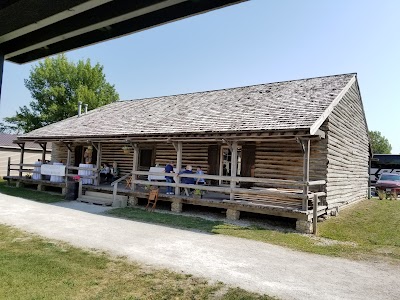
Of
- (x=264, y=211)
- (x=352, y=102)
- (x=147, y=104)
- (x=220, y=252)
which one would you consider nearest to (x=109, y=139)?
(x=147, y=104)

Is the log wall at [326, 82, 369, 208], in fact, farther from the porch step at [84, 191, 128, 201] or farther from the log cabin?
the porch step at [84, 191, 128, 201]

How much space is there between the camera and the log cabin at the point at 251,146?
35.4 feet

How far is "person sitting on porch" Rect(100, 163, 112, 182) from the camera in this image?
56.2ft

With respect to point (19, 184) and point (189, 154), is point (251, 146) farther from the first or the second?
point (19, 184)

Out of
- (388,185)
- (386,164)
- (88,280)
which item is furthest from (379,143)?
(88,280)

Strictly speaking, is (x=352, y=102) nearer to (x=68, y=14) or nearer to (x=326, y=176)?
(x=326, y=176)

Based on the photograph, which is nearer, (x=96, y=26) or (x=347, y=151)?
(x=96, y=26)

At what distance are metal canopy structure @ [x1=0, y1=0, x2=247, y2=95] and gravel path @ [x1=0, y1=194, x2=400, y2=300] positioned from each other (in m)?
4.65

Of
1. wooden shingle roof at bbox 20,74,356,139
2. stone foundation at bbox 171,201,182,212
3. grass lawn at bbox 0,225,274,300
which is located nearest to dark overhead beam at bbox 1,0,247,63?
grass lawn at bbox 0,225,274,300

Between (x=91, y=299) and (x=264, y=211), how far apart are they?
7.18 meters

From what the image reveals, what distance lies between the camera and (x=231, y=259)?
686cm

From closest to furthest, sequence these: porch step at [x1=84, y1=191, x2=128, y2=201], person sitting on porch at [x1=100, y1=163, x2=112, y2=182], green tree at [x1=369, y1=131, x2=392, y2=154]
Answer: porch step at [x1=84, y1=191, x2=128, y2=201] → person sitting on porch at [x1=100, y1=163, x2=112, y2=182] → green tree at [x1=369, y1=131, x2=392, y2=154]

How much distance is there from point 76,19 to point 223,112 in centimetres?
1280

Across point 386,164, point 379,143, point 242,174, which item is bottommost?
point 242,174
